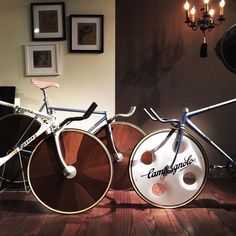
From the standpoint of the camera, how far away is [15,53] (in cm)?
330

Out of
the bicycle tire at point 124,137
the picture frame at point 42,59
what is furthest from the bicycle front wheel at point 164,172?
the picture frame at point 42,59

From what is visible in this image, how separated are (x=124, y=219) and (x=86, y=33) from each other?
1903 millimetres

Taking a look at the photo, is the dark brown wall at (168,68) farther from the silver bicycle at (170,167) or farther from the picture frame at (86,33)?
the silver bicycle at (170,167)

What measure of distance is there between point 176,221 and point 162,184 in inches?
13.5

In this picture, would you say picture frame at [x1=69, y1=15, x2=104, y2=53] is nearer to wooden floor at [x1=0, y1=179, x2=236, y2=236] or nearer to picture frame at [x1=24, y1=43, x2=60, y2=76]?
picture frame at [x1=24, y1=43, x2=60, y2=76]

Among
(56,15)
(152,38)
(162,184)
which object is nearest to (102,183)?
(162,184)

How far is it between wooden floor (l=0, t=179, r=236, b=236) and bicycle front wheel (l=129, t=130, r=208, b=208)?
11 centimetres

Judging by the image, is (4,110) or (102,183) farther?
(4,110)

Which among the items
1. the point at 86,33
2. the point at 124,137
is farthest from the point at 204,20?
the point at 124,137

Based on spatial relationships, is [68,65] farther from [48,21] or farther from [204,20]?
[204,20]

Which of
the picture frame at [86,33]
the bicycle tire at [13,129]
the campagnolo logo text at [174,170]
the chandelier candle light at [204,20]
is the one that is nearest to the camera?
the campagnolo logo text at [174,170]

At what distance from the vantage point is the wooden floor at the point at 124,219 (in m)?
2.23

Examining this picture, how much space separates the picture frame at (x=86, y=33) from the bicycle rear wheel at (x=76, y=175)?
44.1 inches

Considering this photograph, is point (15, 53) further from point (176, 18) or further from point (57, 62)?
point (176, 18)
